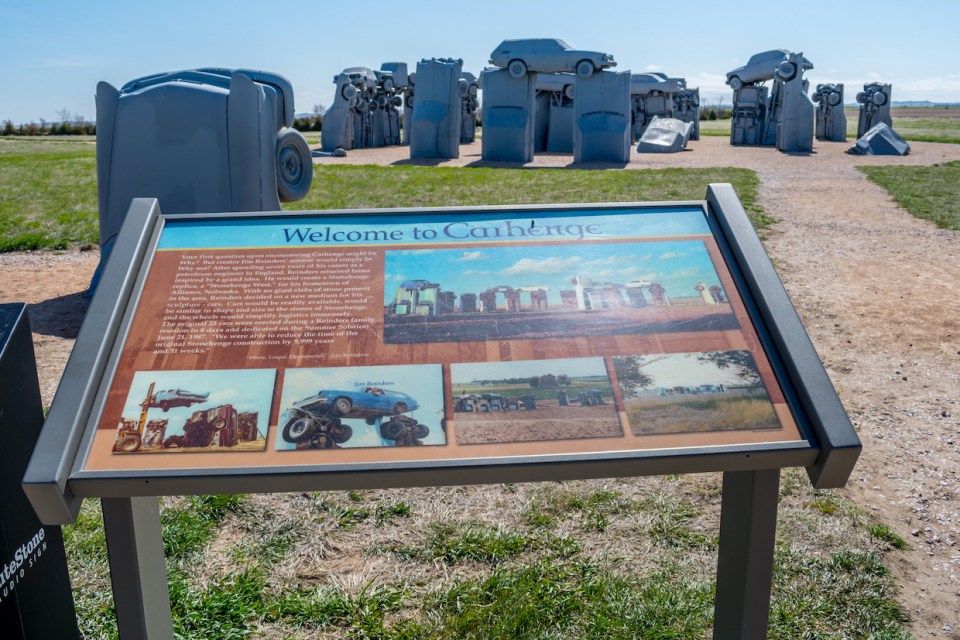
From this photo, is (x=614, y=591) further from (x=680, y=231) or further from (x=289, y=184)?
(x=289, y=184)

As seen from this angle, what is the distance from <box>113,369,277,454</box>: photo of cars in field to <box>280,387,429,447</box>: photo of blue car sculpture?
0.07 meters

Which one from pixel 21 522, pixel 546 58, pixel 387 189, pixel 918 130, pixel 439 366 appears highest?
pixel 546 58

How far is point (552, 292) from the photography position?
79.0 inches

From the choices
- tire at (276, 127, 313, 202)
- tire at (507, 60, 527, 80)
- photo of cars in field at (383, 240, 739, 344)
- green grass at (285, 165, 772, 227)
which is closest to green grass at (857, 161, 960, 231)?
green grass at (285, 165, 772, 227)

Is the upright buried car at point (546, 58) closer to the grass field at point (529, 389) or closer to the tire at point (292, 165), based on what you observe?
the tire at point (292, 165)

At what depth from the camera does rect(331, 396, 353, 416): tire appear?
176cm

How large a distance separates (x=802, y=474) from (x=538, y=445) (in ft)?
7.56

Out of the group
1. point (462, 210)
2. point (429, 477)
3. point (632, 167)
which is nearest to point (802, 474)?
point (462, 210)

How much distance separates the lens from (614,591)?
2670mm

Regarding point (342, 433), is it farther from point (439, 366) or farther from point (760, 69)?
point (760, 69)

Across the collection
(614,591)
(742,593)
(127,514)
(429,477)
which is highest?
(429,477)

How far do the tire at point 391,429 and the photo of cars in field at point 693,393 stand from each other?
1.66ft

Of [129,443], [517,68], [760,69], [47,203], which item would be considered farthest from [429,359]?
[760,69]

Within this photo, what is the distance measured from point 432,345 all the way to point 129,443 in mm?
692
